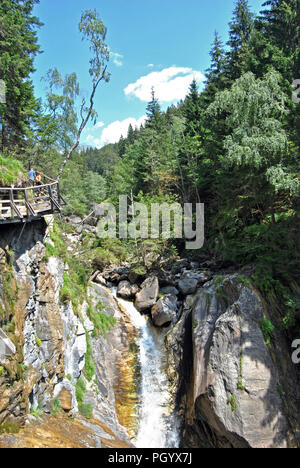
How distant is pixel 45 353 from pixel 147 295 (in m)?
9.52

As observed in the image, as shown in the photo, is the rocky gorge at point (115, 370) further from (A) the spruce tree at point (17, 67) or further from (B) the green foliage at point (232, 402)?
(A) the spruce tree at point (17, 67)

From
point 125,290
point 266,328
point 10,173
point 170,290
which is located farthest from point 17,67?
point 266,328

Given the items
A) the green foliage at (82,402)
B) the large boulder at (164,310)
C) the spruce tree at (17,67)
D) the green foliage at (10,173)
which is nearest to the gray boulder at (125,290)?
the large boulder at (164,310)

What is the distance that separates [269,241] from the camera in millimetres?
12719

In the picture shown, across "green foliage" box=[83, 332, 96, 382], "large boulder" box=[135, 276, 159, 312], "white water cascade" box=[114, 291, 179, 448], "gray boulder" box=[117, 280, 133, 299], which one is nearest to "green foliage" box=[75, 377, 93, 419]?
"green foliage" box=[83, 332, 96, 382]

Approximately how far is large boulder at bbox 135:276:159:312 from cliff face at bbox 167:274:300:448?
603 centimetres

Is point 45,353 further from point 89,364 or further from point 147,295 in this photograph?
point 147,295

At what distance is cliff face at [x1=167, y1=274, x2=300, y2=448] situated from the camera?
345 inches

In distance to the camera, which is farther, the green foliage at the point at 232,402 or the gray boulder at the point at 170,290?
the gray boulder at the point at 170,290

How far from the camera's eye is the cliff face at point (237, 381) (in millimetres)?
8773

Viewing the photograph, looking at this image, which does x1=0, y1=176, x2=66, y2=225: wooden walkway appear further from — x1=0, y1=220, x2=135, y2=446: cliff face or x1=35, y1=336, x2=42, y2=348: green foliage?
x1=35, y1=336, x2=42, y2=348: green foliage

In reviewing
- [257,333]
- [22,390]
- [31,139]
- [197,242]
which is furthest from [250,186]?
[31,139]

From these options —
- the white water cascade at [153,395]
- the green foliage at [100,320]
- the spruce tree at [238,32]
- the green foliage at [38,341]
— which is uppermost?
the spruce tree at [238,32]

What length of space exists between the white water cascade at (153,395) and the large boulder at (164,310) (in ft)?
1.70
